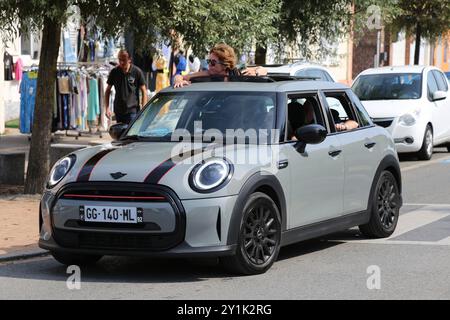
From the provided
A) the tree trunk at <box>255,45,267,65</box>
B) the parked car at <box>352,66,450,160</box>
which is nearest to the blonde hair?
the parked car at <box>352,66,450,160</box>

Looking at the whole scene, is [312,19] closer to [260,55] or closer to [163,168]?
[260,55]

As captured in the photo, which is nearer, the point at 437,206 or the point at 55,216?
the point at 55,216

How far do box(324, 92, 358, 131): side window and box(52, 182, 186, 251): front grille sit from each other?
2.52 m

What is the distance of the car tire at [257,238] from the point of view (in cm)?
843

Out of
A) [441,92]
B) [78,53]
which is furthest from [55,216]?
[78,53]

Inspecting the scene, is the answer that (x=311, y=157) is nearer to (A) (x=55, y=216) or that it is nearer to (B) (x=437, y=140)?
(A) (x=55, y=216)

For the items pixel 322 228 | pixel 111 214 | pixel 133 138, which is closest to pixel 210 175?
pixel 111 214

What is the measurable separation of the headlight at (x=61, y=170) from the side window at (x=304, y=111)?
2.02 metres

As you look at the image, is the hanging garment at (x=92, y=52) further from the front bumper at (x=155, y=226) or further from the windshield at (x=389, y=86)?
the front bumper at (x=155, y=226)

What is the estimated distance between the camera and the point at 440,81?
68.4 feet

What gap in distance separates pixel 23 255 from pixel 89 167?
4.86 feet

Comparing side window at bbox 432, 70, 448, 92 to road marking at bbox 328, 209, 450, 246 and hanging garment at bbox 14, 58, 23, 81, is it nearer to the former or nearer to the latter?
road marking at bbox 328, 209, 450, 246

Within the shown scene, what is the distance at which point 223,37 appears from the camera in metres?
14.4
